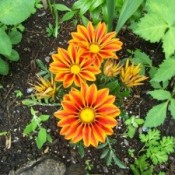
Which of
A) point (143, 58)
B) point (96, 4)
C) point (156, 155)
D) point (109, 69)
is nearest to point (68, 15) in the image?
Result: point (96, 4)

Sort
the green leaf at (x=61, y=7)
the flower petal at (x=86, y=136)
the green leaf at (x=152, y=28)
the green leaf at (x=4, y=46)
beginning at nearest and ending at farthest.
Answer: the flower petal at (x=86, y=136) → the green leaf at (x=152, y=28) → the green leaf at (x=4, y=46) → the green leaf at (x=61, y=7)

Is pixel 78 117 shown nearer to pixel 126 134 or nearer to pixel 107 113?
pixel 107 113

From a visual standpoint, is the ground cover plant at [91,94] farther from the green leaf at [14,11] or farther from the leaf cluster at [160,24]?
the green leaf at [14,11]

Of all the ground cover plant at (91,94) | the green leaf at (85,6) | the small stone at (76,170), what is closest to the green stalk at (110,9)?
the ground cover plant at (91,94)

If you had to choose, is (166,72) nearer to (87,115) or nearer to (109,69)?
(109,69)

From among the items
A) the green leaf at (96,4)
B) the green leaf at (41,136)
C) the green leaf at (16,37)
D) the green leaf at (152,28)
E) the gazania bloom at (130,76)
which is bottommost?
the green leaf at (41,136)

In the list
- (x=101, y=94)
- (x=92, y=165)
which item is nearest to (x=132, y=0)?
(x=101, y=94)
